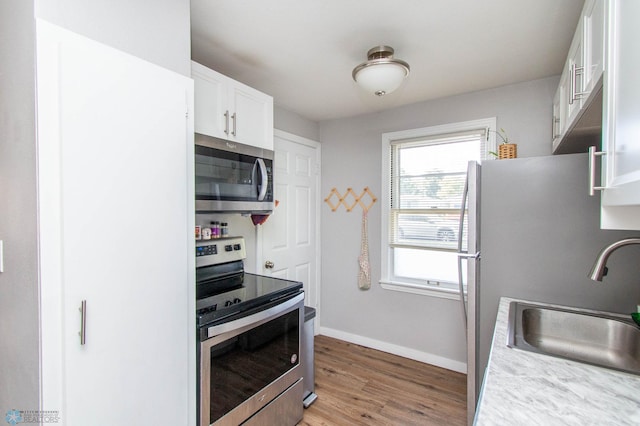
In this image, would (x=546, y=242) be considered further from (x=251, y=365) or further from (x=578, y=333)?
(x=251, y=365)

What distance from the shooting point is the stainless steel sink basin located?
53.9 inches

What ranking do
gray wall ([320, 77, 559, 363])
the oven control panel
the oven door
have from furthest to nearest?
gray wall ([320, 77, 559, 363]), the oven control panel, the oven door

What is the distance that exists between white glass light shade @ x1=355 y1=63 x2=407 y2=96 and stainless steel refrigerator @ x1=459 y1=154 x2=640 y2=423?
655mm

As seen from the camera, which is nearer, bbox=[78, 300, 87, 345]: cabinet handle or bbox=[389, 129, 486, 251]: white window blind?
bbox=[78, 300, 87, 345]: cabinet handle

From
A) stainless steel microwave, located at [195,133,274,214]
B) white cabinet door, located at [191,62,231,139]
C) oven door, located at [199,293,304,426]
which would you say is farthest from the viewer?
white cabinet door, located at [191,62,231,139]

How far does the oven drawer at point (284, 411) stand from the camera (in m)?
1.71

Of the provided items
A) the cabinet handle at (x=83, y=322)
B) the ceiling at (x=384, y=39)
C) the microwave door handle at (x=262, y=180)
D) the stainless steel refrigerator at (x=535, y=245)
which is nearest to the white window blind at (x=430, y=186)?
the ceiling at (x=384, y=39)

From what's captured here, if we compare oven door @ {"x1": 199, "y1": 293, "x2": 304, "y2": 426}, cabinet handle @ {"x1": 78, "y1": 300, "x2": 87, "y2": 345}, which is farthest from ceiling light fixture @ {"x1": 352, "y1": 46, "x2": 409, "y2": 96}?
cabinet handle @ {"x1": 78, "y1": 300, "x2": 87, "y2": 345}

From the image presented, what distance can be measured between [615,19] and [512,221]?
1.19m

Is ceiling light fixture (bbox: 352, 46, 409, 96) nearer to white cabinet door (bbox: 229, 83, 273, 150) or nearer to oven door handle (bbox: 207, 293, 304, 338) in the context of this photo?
white cabinet door (bbox: 229, 83, 273, 150)

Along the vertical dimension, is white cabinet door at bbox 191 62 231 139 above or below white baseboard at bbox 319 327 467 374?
above

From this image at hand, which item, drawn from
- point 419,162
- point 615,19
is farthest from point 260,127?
point 615,19

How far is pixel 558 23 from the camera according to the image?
5.34ft

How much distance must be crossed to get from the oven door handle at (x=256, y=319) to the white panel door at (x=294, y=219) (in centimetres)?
89
